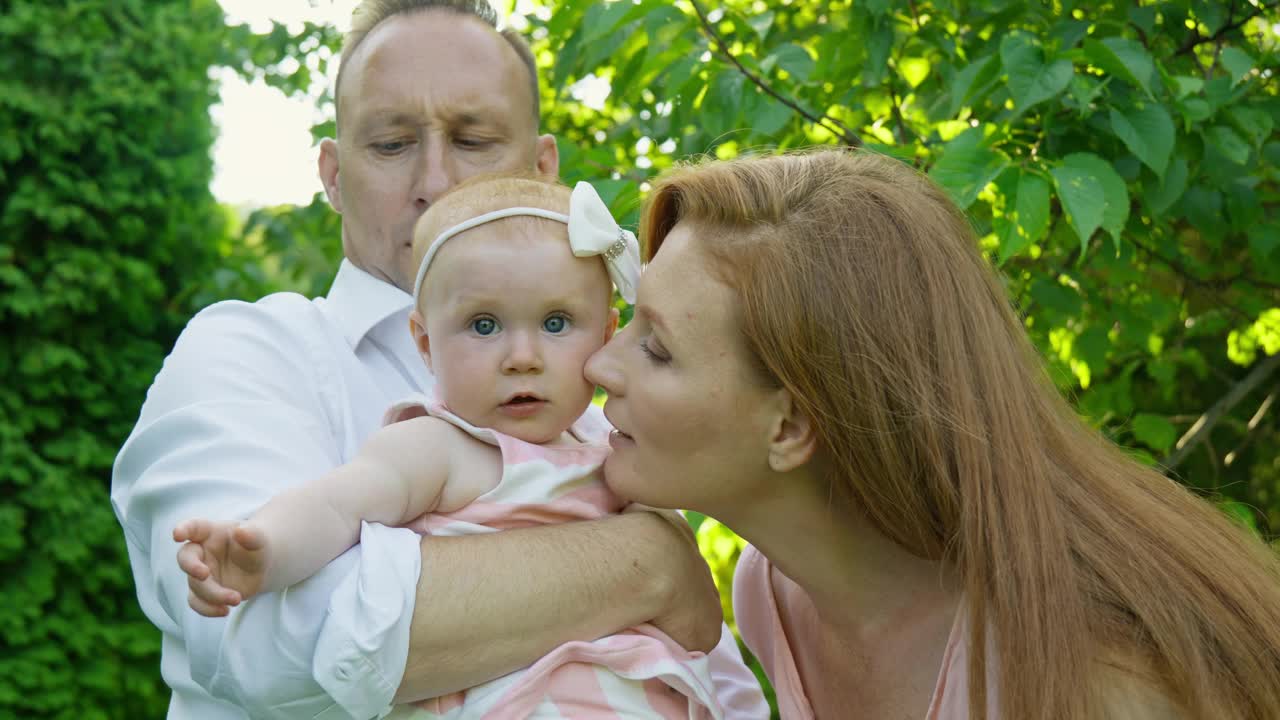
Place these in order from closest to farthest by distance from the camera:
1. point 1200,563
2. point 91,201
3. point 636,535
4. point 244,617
Answer: point 244,617, point 1200,563, point 636,535, point 91,201

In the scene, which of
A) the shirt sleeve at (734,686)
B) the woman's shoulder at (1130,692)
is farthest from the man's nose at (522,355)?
the woman's shoulder at (1130,692)

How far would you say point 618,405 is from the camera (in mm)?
2084

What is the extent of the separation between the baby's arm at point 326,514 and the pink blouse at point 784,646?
33.4 inches

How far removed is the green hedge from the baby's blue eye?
168 inches

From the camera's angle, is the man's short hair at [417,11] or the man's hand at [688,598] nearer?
the man's hand at [688,598]

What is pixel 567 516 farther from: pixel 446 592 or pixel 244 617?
pixel 244 617

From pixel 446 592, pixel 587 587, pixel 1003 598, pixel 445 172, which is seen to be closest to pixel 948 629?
pixel 1003 598

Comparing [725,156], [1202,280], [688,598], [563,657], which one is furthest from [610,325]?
[1202,280]

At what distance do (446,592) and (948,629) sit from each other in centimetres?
91

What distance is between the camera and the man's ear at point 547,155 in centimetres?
314

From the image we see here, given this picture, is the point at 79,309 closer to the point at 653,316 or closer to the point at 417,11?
the point at 417,11

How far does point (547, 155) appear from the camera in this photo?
316cm

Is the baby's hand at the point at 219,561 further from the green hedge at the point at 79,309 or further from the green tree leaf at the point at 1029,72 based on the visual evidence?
the green hedge at the point at 79,309

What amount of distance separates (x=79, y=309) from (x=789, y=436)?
4.78m
